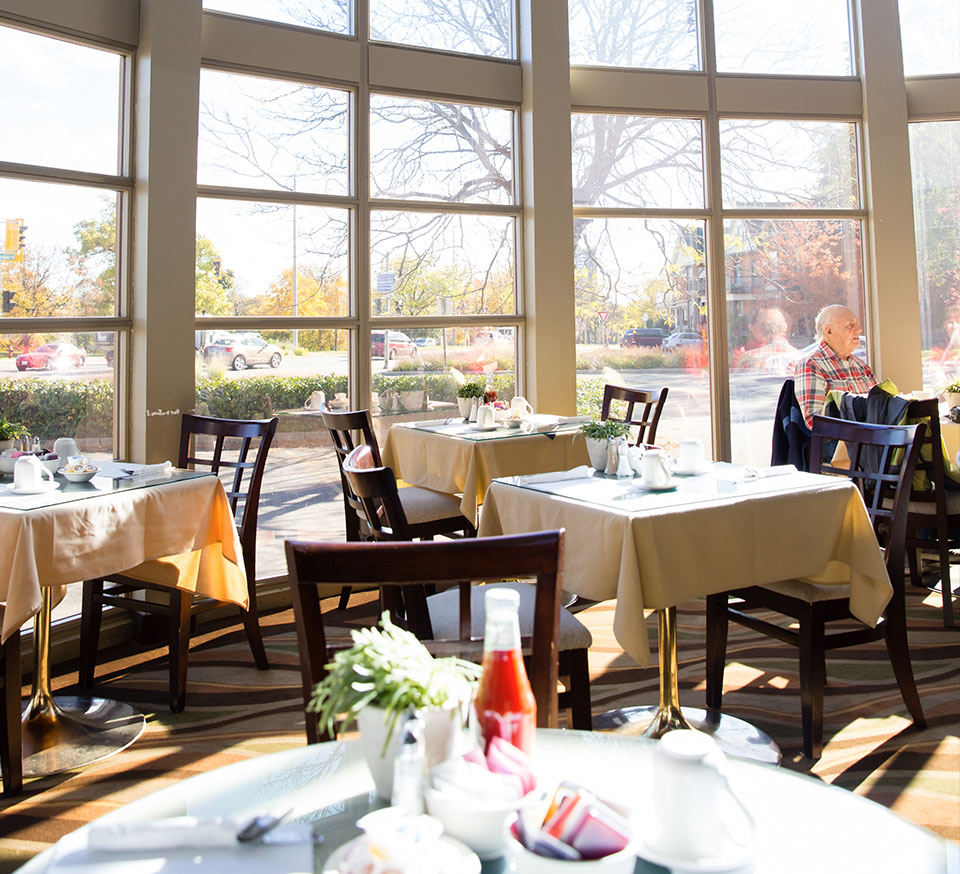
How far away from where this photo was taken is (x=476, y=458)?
4.07 meters

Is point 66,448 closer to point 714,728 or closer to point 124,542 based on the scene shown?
point 124,542

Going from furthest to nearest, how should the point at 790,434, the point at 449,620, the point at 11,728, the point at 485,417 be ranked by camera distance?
the point at 790,434 → the point at 485,417 → the point at 11,728 → the point at 449,620

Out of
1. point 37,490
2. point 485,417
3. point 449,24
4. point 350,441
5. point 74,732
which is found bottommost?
point 74,732

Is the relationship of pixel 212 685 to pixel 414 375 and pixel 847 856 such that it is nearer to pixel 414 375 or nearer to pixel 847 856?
pixel 414 375

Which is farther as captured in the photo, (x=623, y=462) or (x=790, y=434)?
(x=790, y=434)

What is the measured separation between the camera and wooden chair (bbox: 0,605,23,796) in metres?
2.70

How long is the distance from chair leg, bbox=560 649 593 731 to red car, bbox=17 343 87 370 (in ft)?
9.24

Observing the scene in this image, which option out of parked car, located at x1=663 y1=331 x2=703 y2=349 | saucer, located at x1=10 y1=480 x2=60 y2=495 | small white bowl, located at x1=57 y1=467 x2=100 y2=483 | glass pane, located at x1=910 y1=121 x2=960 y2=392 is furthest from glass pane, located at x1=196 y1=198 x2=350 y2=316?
glass pane, located at x1=910 y1=121 x2=960 y2=392

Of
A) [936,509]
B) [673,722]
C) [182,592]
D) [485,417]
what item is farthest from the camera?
[485,417]

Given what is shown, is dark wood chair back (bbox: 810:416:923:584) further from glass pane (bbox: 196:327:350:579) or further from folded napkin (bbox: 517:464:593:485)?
glass pane (bbox: 196:327:350:579)

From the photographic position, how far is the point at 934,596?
4.55 meters

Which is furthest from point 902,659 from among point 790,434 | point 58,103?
point 58,103

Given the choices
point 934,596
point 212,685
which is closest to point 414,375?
point 212,685

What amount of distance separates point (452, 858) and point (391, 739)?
200 millimetres
